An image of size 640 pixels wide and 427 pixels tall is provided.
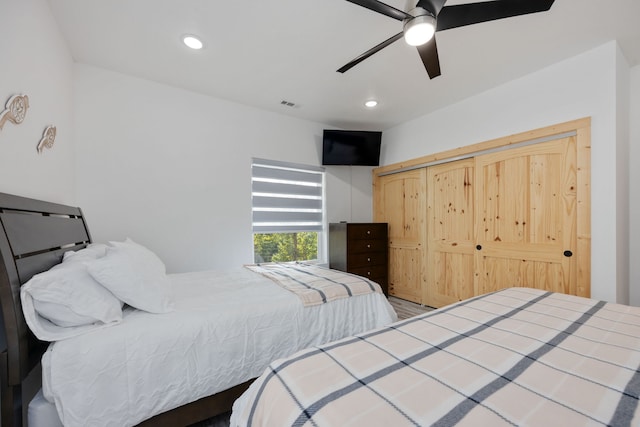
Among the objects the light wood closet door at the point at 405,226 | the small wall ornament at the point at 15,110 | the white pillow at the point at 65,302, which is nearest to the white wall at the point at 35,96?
the small wall ornament at the point at 15,110

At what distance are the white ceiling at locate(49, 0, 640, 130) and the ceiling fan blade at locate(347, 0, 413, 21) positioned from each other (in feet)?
0.45

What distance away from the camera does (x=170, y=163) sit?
110 inches

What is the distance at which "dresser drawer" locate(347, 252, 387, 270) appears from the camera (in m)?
3.64

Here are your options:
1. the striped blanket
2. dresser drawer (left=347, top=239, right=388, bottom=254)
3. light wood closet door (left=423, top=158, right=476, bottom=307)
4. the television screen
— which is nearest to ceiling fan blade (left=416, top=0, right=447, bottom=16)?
the striped blanket

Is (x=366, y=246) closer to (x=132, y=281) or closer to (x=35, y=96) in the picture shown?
(x=132, y=281)

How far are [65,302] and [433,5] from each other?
2349 mm

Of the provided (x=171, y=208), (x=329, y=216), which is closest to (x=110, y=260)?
(x=171, y=208)

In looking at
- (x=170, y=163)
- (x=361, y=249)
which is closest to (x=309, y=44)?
(x=170, y=163)

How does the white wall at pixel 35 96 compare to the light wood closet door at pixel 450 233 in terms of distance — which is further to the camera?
the light wood closet door at pixel 450 233

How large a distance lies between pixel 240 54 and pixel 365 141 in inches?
86.4

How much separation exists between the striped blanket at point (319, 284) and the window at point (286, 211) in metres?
1.02

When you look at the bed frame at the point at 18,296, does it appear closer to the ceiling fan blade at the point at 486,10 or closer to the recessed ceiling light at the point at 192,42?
the recessed ceiling light at the point at 192,42

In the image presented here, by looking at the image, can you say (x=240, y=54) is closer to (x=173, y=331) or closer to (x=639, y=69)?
(x=173, y=331)

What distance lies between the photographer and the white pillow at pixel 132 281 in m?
1.30
